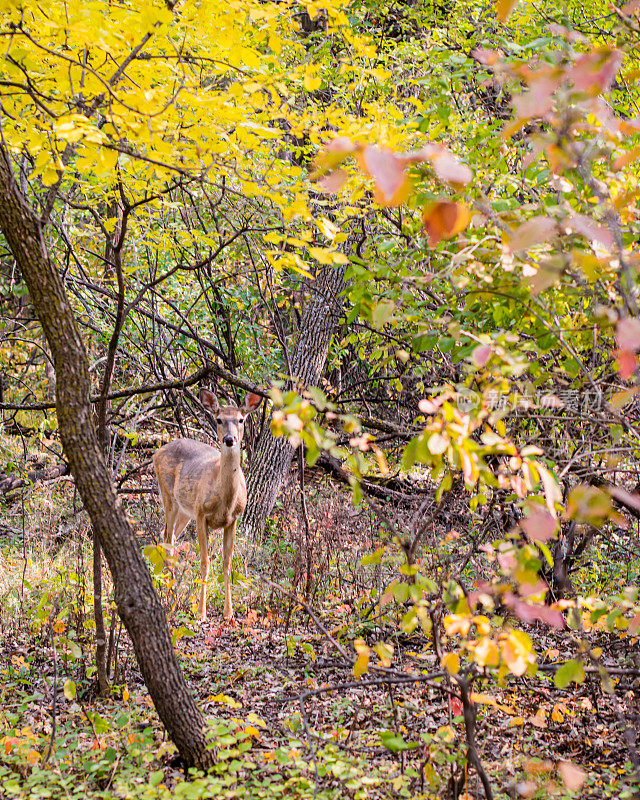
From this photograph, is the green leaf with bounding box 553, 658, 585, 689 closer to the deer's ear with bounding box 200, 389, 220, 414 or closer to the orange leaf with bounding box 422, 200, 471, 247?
the orange leaf with bounding box 422, 200, 471, 247

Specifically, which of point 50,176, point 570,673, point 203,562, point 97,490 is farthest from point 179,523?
point 570,673

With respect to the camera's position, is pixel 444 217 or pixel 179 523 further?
pixel 179 523

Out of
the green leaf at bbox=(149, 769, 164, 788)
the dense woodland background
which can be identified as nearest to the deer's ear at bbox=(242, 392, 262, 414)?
the dense woodland background

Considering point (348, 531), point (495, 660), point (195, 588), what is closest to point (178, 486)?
point (195, 588)

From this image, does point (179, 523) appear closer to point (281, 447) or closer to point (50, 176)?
point (281, 447)

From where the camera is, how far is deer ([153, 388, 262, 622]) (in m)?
7.62

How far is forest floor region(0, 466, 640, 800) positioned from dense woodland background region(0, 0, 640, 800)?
3 cm

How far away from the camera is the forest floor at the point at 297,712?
3.71 meters

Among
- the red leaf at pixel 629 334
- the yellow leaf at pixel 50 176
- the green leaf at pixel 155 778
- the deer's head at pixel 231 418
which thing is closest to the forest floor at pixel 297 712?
the green leaf at pixel 155 778

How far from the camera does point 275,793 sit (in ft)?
12.2

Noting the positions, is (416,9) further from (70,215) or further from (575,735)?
(575,735)

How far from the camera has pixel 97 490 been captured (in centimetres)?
377

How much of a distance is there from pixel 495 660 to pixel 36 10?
4.23m

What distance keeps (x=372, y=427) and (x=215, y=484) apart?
185cm
